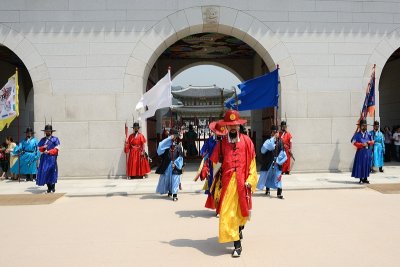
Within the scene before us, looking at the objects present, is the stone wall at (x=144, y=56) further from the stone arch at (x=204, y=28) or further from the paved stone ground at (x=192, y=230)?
the paved stone ground at (x=192, y=230)

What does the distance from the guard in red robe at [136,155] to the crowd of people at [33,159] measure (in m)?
2.09

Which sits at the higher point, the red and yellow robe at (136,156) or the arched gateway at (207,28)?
the arched gateway at (207,28)

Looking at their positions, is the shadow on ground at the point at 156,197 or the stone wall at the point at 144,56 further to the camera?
the stone wall at the point at 144,56

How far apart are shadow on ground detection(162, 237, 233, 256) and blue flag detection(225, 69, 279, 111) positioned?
15.8 feet

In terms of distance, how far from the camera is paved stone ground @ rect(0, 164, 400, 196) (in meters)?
9.21

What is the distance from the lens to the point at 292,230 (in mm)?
5613

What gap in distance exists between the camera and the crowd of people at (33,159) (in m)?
9.07

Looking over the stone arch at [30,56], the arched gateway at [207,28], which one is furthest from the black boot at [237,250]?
the stone arch at [30,56]

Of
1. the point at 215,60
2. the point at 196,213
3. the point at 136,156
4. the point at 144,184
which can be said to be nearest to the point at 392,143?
the point at 215,60

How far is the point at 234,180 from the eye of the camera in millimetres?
4922

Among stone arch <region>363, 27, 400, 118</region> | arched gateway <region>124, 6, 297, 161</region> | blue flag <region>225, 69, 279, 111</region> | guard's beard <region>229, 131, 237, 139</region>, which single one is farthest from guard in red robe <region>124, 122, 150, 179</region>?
stone arch <region>363, 27, 400, 118</region>

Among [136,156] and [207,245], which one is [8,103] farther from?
[207,245]

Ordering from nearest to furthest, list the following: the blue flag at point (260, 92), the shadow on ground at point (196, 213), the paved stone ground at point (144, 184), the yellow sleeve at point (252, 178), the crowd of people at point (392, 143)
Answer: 1. the yellow sleeve at point (252, 178)
2. the shadow on ground at point (196, 213)
3. the paved stone ground at point (144, 184)
4. the blue flag at point (260, 92)
5. the crowd of people at point (392, 143)

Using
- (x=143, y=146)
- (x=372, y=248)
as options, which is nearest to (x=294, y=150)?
(x=143, y=146)
